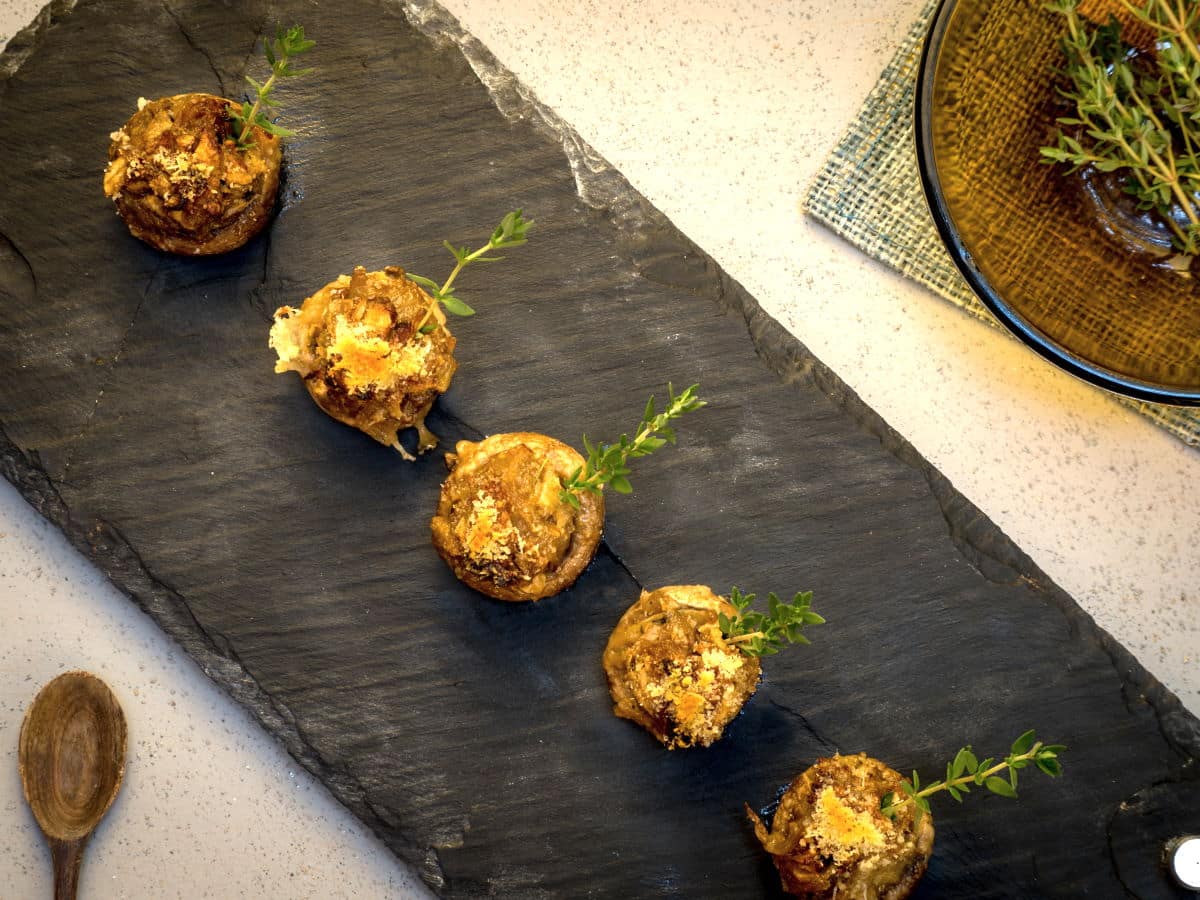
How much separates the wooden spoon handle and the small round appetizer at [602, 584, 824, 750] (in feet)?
6.09

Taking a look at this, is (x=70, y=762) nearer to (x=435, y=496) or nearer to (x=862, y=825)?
(x=435, y=496)

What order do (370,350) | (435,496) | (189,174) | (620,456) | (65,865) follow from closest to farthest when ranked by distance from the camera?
(620,456) → (370,350) → (189,174) → (435,496) → (65,865)

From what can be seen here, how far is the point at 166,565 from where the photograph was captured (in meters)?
3.31

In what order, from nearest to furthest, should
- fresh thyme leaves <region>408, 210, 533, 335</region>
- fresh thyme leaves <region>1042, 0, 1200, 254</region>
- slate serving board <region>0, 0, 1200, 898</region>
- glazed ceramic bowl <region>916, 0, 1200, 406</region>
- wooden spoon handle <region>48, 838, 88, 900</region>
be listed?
1. fresh thyme leaves <region>1042, 0, 1200, 254</region>
2. fresh thyme leaves <region>408, 210, 533, 335</region>
3. glazed ceramic bowl <region>916, 0, 1200, 406</region>
4. slate serving board <region>0, 0, 1200, 898</region>
5. wooden spoon handle <region>48, 838, 88, 900</region>

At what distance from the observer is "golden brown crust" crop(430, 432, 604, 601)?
3.01 metres

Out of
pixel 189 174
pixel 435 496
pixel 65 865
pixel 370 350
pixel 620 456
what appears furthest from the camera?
pixel 65 865

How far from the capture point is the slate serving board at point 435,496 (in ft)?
10.7

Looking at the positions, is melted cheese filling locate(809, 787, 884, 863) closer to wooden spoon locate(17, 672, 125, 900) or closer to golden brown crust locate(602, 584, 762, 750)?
golden brown crust locate(602, 584, 762, 750)

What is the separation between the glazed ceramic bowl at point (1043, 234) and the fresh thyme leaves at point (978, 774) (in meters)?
1.07

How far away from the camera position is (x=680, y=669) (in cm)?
299

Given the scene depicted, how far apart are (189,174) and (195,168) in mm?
25

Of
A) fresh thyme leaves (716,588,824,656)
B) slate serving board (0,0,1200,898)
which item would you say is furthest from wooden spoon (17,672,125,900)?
fresh thyme leaves (716,588,824,656)

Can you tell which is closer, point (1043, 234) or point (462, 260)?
point (462, 260)

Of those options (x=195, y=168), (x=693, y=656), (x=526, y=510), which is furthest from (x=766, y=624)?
(x=195, y=168)
